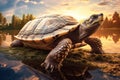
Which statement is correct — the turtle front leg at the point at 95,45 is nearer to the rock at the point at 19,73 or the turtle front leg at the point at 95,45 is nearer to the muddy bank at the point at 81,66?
the muddy bank at the point at 81,66

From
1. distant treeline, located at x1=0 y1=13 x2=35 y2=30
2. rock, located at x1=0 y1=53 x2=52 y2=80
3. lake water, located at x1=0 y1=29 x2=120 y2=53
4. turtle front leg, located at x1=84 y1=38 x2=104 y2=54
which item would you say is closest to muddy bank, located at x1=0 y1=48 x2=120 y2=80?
rock, located at x1=0 y1=53 x2=52 y2=80

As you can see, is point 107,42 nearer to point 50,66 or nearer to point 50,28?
point 50,28

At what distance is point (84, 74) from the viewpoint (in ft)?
10.1

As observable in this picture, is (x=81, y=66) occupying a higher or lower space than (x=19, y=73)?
lower

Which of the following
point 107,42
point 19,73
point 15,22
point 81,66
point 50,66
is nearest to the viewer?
point 19,73

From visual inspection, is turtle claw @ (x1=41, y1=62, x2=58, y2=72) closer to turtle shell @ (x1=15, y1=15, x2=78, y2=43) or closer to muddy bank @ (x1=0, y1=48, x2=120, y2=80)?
muddy bank @ (x1=0, y1=48, x2=120, y2=80)

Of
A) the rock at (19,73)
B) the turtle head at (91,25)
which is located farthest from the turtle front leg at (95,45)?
the rock at (19,73)

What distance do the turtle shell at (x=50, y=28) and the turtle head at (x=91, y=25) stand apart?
231 mm

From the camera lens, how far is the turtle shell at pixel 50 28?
4.45m

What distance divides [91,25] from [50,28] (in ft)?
3.27

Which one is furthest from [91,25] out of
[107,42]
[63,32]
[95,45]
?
[107,42]

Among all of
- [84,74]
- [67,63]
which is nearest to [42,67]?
[67,63]

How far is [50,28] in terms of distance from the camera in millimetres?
Answer: 4660

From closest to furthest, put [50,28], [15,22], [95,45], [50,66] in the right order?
[50,66], [50,28], [95,45], [15,22]
